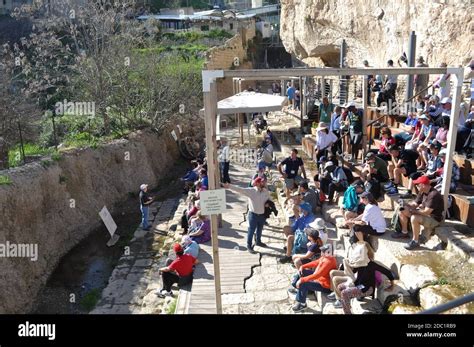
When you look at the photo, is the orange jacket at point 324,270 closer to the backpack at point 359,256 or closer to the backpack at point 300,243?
the backpack at point 359,256

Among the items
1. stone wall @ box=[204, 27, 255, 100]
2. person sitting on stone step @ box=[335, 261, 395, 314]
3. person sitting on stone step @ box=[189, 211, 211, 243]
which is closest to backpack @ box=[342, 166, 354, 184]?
person sitting on stone step @ box=[189, 211, 211, 243]

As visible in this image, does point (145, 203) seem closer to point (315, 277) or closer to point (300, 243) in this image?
point (300, 243)

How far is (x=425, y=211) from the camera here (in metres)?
7.32

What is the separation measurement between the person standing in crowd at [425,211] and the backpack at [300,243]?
5.49 ft

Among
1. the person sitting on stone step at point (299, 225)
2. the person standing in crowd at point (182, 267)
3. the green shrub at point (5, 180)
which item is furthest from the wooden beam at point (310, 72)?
the green shrub at point (5, 180)

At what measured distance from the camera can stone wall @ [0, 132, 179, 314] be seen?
1045 cm

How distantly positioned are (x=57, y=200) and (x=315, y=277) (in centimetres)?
883

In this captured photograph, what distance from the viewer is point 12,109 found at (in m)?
14.7

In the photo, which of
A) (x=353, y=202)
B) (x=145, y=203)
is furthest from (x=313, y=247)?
(x=145, y=203)

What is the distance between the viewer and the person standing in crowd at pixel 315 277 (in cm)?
675

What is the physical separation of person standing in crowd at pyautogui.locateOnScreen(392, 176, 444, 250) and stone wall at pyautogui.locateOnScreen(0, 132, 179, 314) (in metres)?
8.08

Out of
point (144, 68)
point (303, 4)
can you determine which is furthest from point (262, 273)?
point (303, 4)

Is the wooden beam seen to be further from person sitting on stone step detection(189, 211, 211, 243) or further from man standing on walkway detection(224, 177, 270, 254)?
person sitting on stone step detection(189, 211, 211, 243)

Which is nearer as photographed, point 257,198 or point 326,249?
point 326,249
